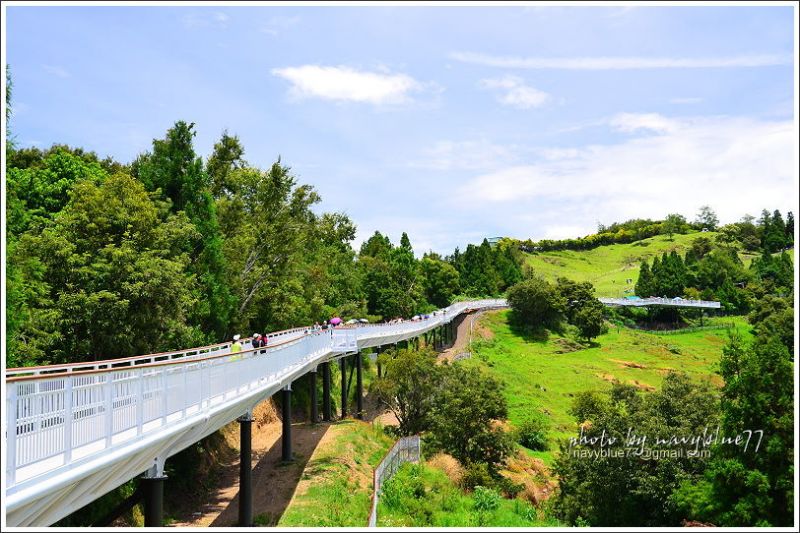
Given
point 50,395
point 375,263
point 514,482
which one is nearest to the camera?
point 50,395

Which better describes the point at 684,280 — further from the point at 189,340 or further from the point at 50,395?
the point at 50,395

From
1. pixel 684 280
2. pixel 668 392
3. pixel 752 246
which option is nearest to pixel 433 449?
pixel 668 392

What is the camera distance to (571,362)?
2491 inches

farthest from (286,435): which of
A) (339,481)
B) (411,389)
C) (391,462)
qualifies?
(411,389)

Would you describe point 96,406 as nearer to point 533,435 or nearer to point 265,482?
point 265,482

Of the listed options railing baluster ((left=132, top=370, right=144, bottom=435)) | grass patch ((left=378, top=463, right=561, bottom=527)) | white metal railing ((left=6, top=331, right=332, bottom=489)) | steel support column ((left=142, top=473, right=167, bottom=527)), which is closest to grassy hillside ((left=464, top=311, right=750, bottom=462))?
grass patch ((left=378, top=463, right=561, bottom=527))

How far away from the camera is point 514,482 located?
28.9 metres

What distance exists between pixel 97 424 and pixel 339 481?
13477 mm

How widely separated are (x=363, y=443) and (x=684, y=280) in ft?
293

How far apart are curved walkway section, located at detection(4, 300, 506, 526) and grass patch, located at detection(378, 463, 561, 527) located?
7586mm

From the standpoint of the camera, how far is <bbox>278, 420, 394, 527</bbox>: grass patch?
57.8 feet

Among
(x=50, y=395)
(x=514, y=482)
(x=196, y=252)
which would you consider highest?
(x=196, y=252)

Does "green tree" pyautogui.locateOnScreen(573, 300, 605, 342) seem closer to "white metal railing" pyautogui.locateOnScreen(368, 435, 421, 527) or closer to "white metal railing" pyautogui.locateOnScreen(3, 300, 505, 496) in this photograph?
"white metal railing" pyautogui.locateOnScreen(368, 435, 421, 527)

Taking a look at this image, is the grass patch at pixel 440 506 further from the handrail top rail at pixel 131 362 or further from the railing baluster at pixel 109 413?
the railing baluster at pixel 109 413
